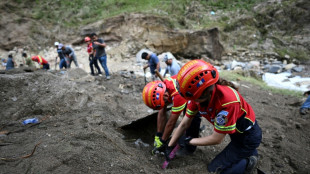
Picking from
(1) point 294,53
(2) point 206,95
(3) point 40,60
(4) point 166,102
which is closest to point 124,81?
(3) point 40,60

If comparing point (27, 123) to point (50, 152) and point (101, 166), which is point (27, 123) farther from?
point (101, 166)

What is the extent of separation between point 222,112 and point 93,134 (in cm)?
176

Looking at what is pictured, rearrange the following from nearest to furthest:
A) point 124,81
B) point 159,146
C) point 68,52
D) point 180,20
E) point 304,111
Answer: point 159,146
point 304,111
point 124,81
point 68,52
point 180,20

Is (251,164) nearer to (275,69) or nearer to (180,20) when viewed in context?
(275,69)

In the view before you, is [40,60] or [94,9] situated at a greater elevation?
[94,9]

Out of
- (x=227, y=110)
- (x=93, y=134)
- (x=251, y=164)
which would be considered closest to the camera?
(x=227, y=110)

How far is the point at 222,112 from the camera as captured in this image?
1757mm

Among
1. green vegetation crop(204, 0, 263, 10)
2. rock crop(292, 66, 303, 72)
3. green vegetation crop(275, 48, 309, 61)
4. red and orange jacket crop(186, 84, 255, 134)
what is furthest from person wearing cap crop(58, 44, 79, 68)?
green vegetation crop(275, 48, 309, 61)

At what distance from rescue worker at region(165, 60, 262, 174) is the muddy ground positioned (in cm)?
43

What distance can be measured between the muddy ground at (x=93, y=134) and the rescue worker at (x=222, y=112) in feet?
1.42

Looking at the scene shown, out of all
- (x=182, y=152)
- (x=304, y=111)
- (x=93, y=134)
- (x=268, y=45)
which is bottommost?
(x=304, y=111)

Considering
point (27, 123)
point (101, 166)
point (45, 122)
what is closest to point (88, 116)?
point (45, 122)

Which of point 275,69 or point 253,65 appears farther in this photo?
point 253,65

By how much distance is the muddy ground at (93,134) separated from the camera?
203cm
